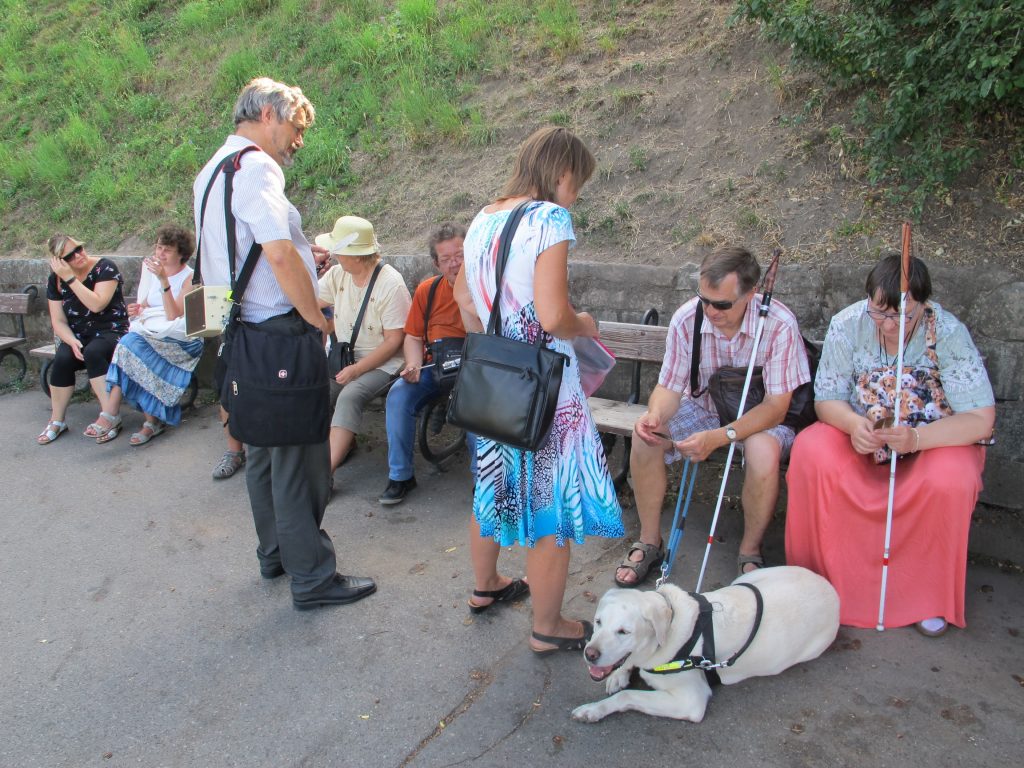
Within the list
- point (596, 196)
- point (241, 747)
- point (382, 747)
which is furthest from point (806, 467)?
point (596, 196)

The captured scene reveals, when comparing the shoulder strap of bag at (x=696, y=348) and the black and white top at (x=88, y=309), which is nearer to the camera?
the shoulder strap of bag at (x=696, y=348)

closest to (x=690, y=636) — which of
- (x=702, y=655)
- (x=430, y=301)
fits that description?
(x=702, y=655)

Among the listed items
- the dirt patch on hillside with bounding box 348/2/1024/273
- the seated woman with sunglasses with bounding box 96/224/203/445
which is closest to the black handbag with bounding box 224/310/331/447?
the dirt patch on hillside with bounding box 348/2/1024/273

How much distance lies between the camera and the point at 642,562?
3.59 meters

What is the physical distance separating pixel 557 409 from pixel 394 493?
2013 mm

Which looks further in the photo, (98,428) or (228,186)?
(98,428)

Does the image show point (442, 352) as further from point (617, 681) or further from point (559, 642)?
point (617, 681)

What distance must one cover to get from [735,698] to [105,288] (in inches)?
207

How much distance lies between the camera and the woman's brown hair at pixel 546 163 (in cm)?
272

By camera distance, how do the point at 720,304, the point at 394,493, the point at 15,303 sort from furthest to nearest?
the point at 15,303 → the point at 394,493 → the point at 720,304

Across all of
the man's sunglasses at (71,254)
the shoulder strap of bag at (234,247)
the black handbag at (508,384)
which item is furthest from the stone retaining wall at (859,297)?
the man's sunglasses at (71,254)

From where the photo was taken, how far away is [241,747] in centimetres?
273

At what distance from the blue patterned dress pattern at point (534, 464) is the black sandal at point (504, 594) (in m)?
0.52

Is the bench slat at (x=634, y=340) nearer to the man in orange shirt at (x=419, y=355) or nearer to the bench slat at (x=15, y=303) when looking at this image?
the man in orange shirt at (x=419, y=355)
